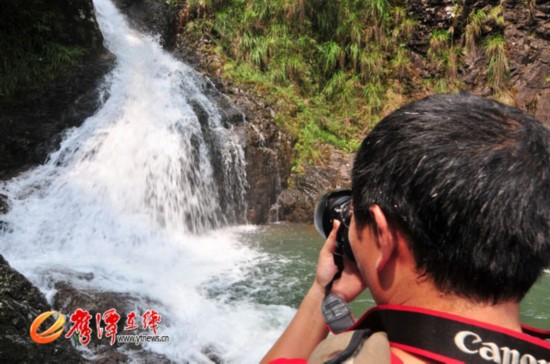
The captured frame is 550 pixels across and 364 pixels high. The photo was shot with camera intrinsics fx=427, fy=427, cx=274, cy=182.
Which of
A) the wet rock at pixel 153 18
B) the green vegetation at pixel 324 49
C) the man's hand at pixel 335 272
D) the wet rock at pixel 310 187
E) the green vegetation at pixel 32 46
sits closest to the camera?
the man's hand at pixel 335 272

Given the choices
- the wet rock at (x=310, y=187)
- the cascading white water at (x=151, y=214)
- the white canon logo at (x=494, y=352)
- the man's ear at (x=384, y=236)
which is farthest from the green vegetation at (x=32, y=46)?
the white canon logo at (x=494, y=352)

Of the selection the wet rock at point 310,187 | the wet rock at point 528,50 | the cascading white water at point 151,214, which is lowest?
the wet rock at point 310,187

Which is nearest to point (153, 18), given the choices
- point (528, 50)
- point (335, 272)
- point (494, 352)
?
point (528, 50)

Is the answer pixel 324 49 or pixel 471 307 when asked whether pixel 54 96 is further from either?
pixel 471 307

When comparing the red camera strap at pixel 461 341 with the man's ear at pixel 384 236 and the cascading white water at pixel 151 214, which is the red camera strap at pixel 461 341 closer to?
the man's ear at pixel 384 236

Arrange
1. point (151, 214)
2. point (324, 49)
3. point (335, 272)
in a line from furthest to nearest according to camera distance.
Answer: point (324, 49) → point (151, 214) → point (335, 272)

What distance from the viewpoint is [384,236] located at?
0.88m

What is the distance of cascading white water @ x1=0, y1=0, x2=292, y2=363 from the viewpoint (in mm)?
4055

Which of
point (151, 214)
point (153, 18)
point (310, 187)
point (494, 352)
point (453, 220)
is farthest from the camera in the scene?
point (153, 18)

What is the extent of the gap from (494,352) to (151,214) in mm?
6382

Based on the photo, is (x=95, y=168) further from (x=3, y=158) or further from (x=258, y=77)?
(x=258, y=77)

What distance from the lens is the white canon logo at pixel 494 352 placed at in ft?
2.32

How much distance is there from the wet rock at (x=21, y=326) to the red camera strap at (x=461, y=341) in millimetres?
2530

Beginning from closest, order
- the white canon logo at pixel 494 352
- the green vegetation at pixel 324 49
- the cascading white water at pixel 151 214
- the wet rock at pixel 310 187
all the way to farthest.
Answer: the white canon logo at pixel 494 352 → the cascading white water at pixel 151 214 → the wet rock at pixel 310 187 → the green vegetation at pixel 324 49
